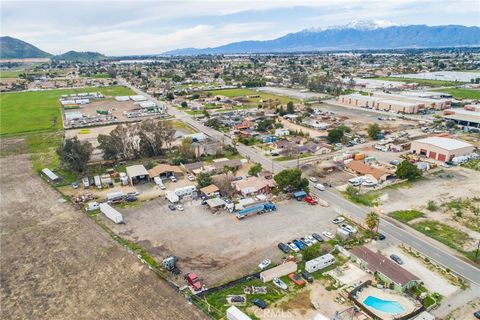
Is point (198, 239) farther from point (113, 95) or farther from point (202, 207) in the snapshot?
point (113, 95)

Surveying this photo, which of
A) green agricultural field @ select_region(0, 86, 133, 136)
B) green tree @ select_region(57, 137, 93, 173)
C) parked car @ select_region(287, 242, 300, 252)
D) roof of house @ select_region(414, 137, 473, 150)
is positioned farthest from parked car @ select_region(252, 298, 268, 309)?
green agricultural field @ select_region(0, 86, 133, 136)

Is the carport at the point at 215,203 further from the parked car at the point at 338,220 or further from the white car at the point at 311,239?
the parked car at the point at 338,220

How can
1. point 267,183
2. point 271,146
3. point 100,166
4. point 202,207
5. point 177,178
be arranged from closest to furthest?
point 202,207 < point 267,183 < point 177,178 < point 100,166 < point 271,146

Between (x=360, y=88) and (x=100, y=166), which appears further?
(x=360, y=88)

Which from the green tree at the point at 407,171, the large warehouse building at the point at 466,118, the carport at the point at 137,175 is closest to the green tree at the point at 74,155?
the carport at the point at 137,175

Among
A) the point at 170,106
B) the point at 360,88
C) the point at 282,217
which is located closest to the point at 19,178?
the point at 282,217

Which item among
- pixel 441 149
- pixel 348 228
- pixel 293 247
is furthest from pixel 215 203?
pixel 441 149
